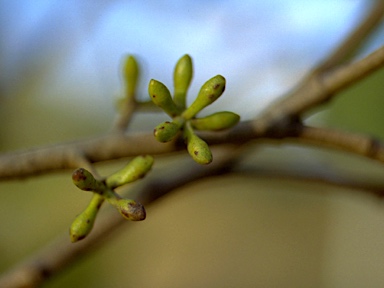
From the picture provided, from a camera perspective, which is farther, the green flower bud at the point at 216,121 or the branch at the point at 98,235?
the branch at the point at 98,235

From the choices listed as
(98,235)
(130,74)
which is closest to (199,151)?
(130,74)

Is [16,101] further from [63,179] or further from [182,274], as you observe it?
[182,274]

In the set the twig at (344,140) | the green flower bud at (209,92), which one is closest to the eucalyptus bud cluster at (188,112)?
the green flower bud at (209,92)

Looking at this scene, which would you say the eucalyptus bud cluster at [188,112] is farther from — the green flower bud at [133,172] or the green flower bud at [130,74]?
the green flower bud at [130,74]

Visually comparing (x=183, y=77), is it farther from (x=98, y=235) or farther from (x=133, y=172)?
(x=98, y=235)

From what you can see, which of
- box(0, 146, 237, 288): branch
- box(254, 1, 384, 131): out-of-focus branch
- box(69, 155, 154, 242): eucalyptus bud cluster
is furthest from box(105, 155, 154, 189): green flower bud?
box(0, 146, 237, 288): branch

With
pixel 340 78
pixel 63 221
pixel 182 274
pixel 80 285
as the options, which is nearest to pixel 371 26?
pixel 340 78
